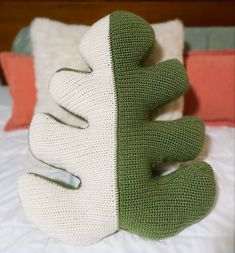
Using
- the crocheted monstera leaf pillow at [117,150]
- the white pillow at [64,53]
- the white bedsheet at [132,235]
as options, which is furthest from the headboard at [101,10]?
the white bedsheet at [132,235]

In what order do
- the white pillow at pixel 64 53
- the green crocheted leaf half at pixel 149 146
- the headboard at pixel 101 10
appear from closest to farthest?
1. the green crocheted leaf half at pixel 149 146
2. the white pillow at pixel 64 53
3. the headboard at pixel 101 10

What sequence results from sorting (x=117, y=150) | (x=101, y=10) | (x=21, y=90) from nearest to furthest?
(x=117, y=150)
(x=21, y=90)
(x=101, y=10)

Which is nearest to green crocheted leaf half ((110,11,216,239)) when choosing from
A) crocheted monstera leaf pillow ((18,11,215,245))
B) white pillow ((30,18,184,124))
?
crocheted monstera leaf pillow ((18,11,215,245))

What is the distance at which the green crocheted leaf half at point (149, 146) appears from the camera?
0.70 m

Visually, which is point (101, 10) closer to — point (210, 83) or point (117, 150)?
point (210, 83)

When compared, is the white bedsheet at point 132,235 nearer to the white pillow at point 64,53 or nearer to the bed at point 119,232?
the bed at point 119,232

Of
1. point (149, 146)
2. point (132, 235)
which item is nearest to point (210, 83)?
point (149, 146)

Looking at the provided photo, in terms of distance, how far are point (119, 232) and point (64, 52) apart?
0.49 m

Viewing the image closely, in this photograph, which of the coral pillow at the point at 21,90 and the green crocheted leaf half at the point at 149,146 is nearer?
the green crocheted leaf half at the point at 149,146

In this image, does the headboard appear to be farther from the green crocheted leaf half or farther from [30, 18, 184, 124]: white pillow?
the green crocheted leaf half

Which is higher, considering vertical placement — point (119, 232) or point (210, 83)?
point (210, 83)

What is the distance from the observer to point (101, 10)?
1245 millimetres

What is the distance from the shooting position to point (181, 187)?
0.73 meters

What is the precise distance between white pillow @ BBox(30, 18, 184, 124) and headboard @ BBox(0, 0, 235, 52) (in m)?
0.27
